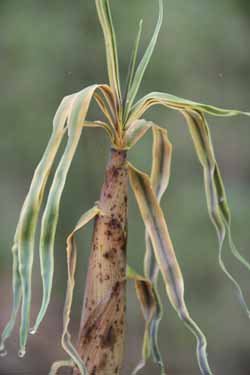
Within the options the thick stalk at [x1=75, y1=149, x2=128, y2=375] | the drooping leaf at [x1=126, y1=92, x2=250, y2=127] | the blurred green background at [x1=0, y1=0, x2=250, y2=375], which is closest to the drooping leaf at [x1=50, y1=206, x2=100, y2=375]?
the thick stalk at [x1=75, y1=149, x2=128, y2=375]

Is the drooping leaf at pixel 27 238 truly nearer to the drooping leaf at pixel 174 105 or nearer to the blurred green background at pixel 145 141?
the drooping leaf at pixel 174 105

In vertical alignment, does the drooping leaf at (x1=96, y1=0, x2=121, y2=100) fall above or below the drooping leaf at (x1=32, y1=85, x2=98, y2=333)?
above

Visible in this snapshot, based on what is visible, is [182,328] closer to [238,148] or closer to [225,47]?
[238,148]

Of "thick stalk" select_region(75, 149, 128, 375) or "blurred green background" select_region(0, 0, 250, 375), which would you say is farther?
"blurred green background" select_region(0, 0, 250, 375)

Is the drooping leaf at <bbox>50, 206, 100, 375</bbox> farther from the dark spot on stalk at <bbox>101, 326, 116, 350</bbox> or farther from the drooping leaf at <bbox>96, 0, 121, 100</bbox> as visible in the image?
the drooping leaf at <bbox>96, 0, 121, 100</bbox>

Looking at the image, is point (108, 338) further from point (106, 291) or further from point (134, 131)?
point (134, 131)

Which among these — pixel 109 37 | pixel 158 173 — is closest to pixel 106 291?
pixel 158 173

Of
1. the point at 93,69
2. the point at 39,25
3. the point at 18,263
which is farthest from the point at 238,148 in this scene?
the point at 18,263
